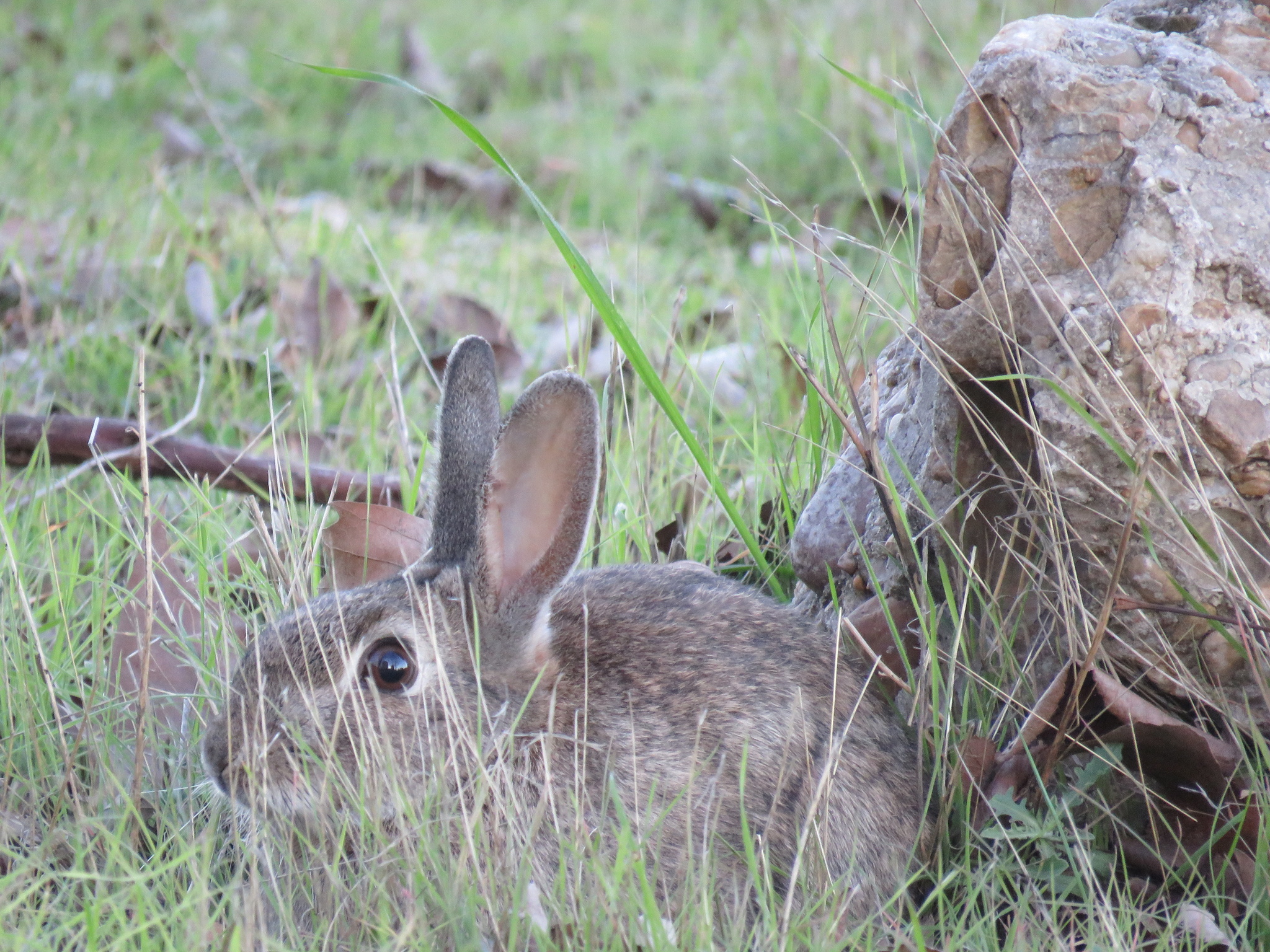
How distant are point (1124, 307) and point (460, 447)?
1.41 metres

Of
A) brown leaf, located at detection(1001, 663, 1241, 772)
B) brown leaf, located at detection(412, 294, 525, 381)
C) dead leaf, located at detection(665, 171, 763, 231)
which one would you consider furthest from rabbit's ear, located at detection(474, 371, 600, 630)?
dead leaf, located at detection(665, 171, 763, 231)

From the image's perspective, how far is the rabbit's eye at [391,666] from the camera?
275cm

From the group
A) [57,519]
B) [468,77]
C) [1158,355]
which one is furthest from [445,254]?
[1158,355]

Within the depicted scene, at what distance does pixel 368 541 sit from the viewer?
328 cm

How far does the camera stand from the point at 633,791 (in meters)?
2.71

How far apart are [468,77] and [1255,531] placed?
23.2 feet

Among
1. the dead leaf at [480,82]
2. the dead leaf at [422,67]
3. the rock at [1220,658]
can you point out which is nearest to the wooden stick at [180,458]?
the rock at [1220,658]

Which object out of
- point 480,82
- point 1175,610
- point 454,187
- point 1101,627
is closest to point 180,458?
point 1101,627

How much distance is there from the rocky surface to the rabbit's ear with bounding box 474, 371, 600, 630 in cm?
62

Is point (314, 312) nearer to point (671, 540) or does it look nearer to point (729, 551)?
point (671, 540)

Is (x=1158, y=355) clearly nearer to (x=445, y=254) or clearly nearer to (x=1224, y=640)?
(x=1224, y=640)

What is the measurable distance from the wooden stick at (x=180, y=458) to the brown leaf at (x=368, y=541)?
0.18 meters

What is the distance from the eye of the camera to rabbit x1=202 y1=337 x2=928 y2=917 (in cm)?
264

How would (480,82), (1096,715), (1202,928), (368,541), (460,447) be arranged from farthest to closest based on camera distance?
(480,82) → (368,541) → (460,447) → (1096,715) → (1202,928)
